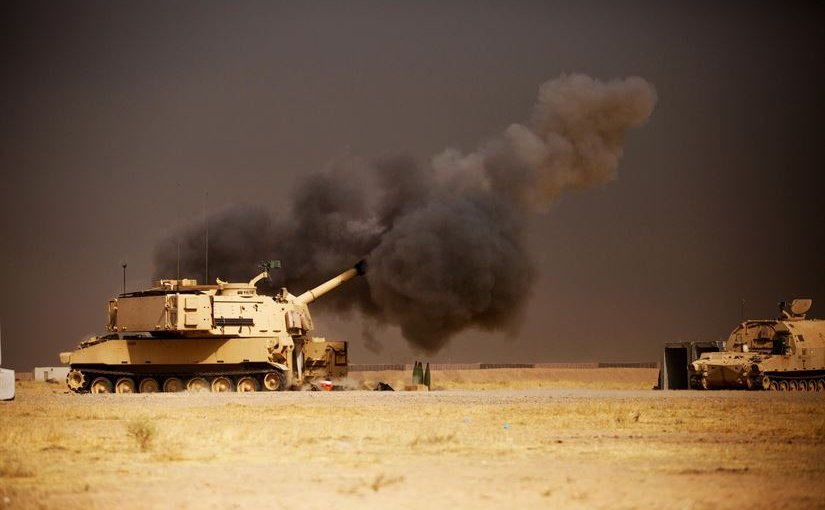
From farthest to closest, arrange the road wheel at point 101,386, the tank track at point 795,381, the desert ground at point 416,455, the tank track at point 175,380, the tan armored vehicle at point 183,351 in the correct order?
1. the tank track at point 795,381
2. the road wheel at point 101,386
3. the tank track at point 175,380
4. the tan armored vehicle at point 183,351
5. the desert ground at point 416,455

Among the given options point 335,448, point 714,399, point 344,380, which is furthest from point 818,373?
point 335,448

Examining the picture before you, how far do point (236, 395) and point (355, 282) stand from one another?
14.4 m

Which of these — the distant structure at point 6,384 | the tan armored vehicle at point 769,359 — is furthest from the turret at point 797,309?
the distant structure at point 6,384

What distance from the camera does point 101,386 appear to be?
4059 centimetres

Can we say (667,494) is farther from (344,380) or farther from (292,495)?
(344,380)

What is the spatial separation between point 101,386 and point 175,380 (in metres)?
2.61

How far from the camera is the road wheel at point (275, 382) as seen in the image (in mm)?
40312

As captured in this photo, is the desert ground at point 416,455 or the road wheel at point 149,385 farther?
the road wheel at point 149,385

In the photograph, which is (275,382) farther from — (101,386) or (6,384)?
(6,384)

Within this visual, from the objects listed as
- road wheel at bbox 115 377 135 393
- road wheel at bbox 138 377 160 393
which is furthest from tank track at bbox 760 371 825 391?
road wheel at bbox 115 377 135 393

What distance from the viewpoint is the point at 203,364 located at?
40.4 metres

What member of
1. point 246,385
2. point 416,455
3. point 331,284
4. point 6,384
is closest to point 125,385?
point 246,385

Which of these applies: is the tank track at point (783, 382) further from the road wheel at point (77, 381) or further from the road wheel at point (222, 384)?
the road wheel at point (77, 381)

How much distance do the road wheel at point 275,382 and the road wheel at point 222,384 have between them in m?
1.29
